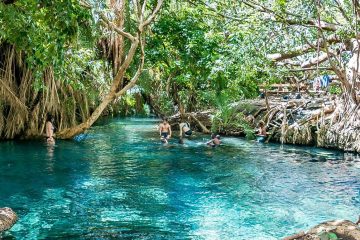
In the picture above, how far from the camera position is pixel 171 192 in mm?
8859

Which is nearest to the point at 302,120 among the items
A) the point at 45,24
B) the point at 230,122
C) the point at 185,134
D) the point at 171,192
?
the point at 230,122

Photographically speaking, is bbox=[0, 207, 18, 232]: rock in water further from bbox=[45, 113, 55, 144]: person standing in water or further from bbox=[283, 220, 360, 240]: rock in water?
bbox=[45, 113, 55, 144]: person standing in water

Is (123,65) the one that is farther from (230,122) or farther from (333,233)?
(333,233)

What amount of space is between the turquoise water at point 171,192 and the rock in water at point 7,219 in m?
0.10

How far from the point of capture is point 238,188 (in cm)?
941

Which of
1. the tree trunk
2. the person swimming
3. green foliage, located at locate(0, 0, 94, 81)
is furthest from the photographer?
the person swimming

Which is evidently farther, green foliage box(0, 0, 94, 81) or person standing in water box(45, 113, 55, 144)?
person standing in water box(45, 113, 55, 144)

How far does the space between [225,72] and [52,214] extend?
10.3m

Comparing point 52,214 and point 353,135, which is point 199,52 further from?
point 52,214

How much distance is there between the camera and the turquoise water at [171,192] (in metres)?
6.53

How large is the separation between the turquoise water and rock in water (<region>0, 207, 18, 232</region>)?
0.34 feet

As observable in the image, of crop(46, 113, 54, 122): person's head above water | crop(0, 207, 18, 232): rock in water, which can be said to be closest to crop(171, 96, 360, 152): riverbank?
crop(46, 113, 54, 122): person's head above water

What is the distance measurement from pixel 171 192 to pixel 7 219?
11.4 ft

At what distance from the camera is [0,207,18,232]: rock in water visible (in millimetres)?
6049
